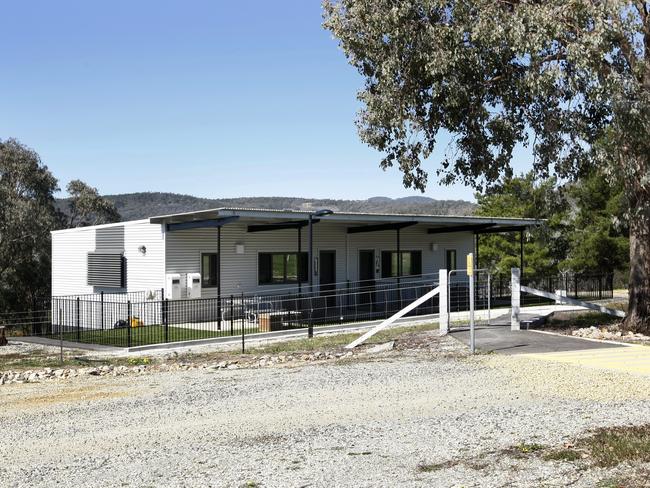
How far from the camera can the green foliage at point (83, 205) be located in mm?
50938

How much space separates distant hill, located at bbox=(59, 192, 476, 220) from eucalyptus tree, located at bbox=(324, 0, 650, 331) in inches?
2026

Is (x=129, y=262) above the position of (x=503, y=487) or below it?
above

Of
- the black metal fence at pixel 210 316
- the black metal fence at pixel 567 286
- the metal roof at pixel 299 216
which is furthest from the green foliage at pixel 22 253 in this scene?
the black metal fence at pixel 567 286

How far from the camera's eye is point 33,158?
44.2 m

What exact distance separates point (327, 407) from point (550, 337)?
758 centimetres

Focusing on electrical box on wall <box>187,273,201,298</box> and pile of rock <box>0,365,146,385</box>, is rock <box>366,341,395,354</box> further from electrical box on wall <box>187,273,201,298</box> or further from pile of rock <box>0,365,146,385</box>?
electrical box on wall <box>187,273,201,298</box>

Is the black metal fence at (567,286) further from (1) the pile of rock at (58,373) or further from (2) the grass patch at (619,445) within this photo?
(2) the grass patch at (619,445)

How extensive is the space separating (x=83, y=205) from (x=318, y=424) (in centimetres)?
4586

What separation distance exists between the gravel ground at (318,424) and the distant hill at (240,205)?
57669 millimetres

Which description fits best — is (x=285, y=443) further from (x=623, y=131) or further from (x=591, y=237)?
(x=591, y=237)

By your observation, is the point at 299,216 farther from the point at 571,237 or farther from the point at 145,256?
the point at 571,237

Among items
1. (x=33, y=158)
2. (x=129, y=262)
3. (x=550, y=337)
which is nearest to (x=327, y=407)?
(x=550, y=337)

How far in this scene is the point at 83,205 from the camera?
50906mm

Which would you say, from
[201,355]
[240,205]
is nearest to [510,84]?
[201,355]
